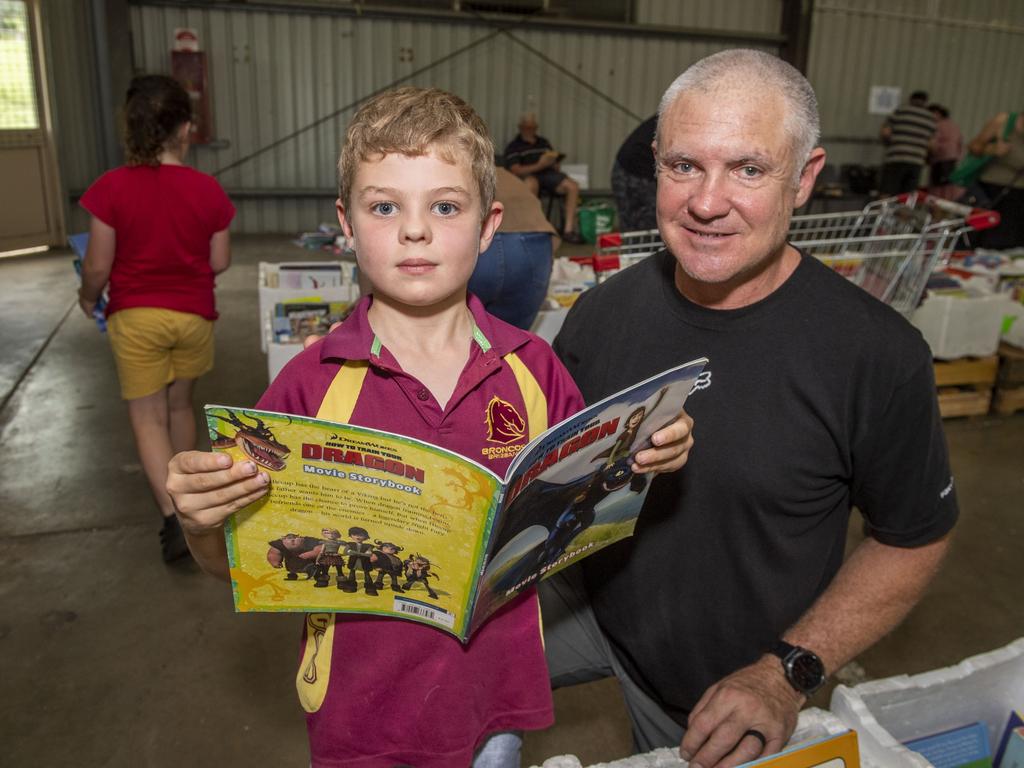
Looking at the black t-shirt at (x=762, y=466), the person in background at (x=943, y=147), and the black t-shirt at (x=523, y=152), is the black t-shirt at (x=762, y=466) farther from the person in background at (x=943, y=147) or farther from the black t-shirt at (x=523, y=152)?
the person in background at (x=943, y=147)

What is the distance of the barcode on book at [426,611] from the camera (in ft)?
3.87

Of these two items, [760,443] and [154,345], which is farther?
[154,345]

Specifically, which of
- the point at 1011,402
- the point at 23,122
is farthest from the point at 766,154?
the point at 23,122

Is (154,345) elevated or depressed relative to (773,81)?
depressed

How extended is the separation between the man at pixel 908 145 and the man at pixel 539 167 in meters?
4.19

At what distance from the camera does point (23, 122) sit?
8.73 metres

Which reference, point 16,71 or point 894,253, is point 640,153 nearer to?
point 894,253

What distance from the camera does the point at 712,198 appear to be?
1.38 meters

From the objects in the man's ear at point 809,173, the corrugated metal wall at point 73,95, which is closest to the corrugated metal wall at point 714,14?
the corrugated metal wall at point 73,95

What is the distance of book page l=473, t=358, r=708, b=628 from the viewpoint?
1.04m

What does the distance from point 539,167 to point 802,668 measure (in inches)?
377

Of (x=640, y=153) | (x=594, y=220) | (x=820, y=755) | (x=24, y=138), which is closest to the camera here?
(x=820, y=755)

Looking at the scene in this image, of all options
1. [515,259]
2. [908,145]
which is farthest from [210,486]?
[908,145]

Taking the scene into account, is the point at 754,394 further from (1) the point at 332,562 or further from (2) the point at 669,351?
(1) the point at 332,562
